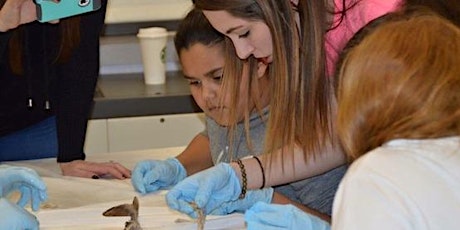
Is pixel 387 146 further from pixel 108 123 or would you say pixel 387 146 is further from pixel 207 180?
pixel 108 123

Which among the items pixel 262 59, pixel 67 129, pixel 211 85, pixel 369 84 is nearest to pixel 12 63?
pixel 67 129

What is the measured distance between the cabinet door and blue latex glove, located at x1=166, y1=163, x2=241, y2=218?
1.07 metres

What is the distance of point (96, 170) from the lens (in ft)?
5.70

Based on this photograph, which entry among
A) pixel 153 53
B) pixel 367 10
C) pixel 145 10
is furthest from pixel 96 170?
pixel 145 10

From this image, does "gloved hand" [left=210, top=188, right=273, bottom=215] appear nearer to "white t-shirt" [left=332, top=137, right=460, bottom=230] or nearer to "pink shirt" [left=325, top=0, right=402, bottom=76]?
"pink shirt" [left=325, top=0, right=402, bottom=76]

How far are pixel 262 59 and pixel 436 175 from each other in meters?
0.67

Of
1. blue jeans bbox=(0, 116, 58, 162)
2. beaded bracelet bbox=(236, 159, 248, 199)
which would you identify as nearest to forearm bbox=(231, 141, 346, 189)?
beaded bracelet bbox=(236, 159, 248, 199)

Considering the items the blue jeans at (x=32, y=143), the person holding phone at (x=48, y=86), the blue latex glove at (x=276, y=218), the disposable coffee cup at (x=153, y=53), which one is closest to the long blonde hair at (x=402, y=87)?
the blue latex glove at (x=276, y=218)

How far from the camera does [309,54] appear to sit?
1.36 metres

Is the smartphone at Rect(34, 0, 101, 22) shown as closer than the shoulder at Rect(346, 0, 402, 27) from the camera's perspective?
No

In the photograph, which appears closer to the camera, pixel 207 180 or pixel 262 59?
pixel 207 180

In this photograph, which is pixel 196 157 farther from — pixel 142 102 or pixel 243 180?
pixel 142 102

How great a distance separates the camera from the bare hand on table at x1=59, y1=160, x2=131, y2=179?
1.73 m

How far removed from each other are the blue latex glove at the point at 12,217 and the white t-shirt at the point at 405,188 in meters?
0.55
